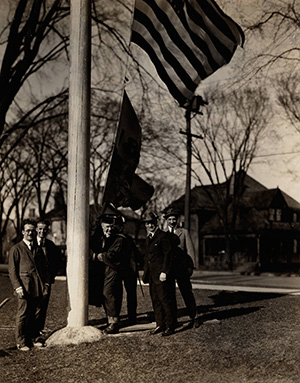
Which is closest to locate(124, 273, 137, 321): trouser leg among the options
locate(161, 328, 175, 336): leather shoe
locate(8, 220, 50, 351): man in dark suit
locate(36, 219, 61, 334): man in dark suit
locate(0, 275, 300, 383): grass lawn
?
locate(0, 275, 300, 383): grass lawn

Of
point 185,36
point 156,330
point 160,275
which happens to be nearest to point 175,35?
point 185,36

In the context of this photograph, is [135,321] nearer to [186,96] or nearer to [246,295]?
[186,96]

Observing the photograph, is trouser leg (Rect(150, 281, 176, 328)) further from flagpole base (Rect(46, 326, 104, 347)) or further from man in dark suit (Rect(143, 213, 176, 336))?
flagpole base (Rect(46, 326, 104, 347))

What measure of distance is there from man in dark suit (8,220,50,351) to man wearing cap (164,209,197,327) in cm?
199

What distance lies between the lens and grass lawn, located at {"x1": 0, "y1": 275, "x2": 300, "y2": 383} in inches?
179

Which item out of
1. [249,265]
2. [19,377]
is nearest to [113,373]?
[19,377]

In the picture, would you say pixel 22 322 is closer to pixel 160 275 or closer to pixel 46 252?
pixel 46 252

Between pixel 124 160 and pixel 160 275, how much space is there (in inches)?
69.3

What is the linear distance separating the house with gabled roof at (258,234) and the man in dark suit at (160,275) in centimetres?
2616

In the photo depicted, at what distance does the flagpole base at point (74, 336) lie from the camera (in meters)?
6.05

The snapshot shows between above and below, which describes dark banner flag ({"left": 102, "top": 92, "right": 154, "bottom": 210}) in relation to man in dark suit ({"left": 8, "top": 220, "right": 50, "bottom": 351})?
above

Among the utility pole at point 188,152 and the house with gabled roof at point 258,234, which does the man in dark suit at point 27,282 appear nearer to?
the utility pole at point 188,152

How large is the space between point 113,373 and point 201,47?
494 cm

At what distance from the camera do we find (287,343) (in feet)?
19.1
